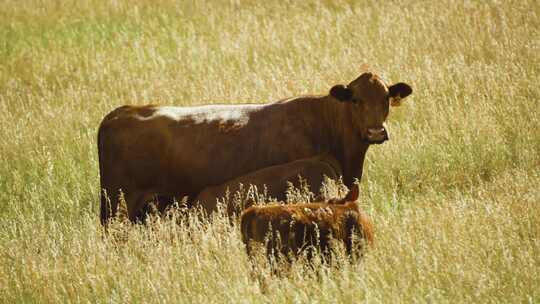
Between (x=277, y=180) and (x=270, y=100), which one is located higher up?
(x=270, y=100)

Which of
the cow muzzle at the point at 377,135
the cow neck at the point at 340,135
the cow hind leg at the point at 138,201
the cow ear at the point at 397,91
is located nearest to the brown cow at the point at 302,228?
the cow muzzle at the point at 377,135

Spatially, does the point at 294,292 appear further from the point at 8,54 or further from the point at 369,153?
the point at 8,54

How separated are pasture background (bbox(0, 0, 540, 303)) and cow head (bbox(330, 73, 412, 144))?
0.73m

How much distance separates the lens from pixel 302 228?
777cm

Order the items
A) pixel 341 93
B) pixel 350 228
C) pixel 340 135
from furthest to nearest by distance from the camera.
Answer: pixel 340 135 < pixel 341 93 < pixel 350 228

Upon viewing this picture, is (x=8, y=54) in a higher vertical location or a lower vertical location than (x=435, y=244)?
higher

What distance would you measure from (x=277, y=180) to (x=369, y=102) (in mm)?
1118

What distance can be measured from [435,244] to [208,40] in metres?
10.6

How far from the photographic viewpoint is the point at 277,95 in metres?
13.9

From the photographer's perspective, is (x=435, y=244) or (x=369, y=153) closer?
(x=435, y=244)

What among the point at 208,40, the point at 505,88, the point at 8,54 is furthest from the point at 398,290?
the point at 8,54

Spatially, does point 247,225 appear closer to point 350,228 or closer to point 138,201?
point 350,228

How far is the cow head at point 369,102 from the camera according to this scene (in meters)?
9.42

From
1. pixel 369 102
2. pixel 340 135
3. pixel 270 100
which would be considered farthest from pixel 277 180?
pixel 270 100
